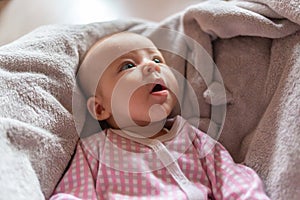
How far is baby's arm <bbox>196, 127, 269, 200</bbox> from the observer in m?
0.89

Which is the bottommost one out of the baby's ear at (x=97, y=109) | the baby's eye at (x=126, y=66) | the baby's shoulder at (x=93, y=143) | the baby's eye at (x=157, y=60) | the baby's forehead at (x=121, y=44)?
the baby's shoulder at (x=93, y=143)

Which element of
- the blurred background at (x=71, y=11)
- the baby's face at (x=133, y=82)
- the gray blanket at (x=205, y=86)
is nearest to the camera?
the gray blanket at (x=205, y=86)

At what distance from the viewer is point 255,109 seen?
1036 millimetres

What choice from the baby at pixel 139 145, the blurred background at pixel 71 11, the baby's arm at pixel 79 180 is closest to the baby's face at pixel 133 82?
the baby at pixel 139 145

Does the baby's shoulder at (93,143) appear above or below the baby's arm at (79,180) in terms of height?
above

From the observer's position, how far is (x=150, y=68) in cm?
98

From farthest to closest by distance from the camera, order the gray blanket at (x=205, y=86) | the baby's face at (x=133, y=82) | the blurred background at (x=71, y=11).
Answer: the blurred background at (x=71, y=11), the baby's face at (x=133, y=82), the gray blanket at (x=205, y=86)

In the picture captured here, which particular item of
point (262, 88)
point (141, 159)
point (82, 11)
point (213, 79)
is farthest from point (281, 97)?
point (82, 11)

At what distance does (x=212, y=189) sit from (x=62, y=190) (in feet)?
1.00

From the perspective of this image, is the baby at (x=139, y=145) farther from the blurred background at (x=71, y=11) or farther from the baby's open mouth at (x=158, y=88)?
the blurred background at (x=71, y=11)

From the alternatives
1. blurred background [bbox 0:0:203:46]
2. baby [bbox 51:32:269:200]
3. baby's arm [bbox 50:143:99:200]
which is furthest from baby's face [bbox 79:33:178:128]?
blurred background [bbox 0:0:203:46]

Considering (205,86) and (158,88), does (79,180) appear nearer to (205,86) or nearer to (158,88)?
(158,88)

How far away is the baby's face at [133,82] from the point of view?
977 millimetres

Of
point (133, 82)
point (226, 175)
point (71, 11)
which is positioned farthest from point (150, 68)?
point (71, 11)
